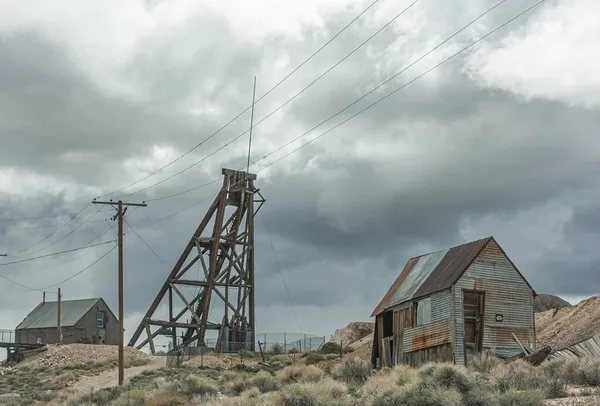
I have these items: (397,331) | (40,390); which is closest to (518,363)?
(397,331)

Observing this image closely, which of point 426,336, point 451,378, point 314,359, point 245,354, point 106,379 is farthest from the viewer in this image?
point 245,354

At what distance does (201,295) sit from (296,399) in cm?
3788

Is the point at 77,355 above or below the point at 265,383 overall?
below

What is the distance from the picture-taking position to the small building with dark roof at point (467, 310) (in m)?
38.4

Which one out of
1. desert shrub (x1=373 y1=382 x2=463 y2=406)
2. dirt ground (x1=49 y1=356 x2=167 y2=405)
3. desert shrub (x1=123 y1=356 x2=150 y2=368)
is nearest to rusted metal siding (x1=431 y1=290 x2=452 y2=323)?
desert shrub (x1=373 y1=382 x2=463 y2=406)

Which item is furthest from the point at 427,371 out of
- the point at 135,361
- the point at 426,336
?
the point at 135,361

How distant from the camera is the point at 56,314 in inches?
3406

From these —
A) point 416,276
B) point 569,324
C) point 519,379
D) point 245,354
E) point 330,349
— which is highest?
point 416,276

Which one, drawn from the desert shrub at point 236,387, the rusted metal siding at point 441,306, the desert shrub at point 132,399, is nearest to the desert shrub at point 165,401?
the desert shrub at point 132,399

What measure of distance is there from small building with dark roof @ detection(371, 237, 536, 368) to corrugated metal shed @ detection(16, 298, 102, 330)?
49722 millimetres

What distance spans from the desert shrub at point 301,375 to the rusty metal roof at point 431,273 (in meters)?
6.85

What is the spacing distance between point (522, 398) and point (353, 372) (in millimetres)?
11491

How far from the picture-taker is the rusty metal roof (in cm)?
3962

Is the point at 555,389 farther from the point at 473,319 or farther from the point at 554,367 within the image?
the point at 473,319
